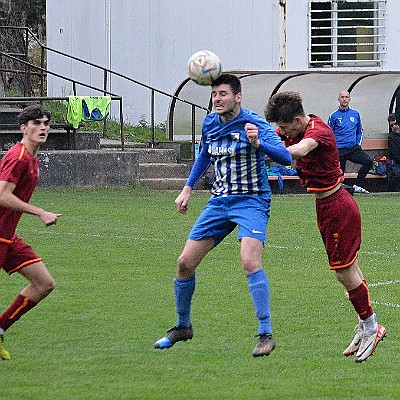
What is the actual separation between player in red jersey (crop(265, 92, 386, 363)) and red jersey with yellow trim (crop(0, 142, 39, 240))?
5.50ft

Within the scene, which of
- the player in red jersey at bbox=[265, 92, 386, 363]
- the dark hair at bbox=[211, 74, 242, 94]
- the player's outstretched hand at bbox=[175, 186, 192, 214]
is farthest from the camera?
the player's outstretched hand at bbox=[175, 186, 192, 214]

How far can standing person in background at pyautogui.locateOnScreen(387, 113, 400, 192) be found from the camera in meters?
23.4

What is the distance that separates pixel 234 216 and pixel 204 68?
1112mm

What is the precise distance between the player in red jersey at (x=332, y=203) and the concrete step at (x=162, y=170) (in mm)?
15242

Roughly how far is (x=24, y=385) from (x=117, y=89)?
76.2 ft

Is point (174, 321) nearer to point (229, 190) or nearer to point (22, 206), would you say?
point (229, 190)

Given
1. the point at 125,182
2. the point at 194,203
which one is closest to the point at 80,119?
the point at 125,182

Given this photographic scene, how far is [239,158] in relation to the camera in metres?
8.25

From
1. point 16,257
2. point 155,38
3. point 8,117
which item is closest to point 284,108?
point 16,257

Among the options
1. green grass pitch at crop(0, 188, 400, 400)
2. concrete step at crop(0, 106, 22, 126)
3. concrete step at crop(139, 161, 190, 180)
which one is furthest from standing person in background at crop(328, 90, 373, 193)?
concrete step at crop(0, 106, 22, 126)

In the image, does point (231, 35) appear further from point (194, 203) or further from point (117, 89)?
point (194, 203)

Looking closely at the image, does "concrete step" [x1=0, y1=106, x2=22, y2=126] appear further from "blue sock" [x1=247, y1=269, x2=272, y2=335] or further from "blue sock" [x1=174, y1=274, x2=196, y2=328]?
"blue sock" [x1=247, y1=269, x2=272, y2=335]

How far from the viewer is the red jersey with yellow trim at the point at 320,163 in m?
8.04

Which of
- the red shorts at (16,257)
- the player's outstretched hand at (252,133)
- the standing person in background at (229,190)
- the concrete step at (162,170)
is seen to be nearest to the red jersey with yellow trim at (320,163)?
the standing person in background at (229,190)
